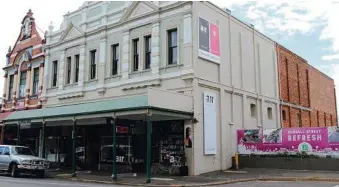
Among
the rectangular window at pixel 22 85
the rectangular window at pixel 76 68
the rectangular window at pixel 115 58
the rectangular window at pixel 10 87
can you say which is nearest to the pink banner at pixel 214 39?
the rectangular window at pixel 115 58

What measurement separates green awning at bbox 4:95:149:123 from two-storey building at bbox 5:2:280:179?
90 mm

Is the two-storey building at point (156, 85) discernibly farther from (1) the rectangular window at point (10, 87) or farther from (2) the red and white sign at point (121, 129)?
(1) the rectangular window at point (10, 87)

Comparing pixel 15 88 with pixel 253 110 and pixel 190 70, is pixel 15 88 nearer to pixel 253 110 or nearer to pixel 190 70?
pixel 190 70

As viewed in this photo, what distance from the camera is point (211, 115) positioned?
22406 millimetres

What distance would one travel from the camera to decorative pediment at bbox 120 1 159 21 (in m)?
23.8

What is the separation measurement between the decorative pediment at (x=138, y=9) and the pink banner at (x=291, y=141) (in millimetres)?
9877

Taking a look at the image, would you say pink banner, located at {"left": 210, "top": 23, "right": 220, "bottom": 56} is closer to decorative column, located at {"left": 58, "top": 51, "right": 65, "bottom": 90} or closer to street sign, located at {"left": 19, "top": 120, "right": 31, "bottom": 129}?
decorative column, located at {"left": 58, "top": 51, "right": 65, "bottom": 90}

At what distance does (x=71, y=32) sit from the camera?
29.5 m

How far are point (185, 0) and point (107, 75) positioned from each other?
309 inches

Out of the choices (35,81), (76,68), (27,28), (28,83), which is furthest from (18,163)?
(27,28)

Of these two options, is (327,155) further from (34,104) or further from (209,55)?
(34,104)

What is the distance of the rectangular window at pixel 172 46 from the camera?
73.9 feet

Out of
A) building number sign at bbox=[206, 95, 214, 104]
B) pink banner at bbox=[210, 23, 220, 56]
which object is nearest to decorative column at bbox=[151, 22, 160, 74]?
pink banner at bbox=[210, 23, 220, 56]

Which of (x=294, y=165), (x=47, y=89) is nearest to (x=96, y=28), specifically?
(x=47, y=89)
